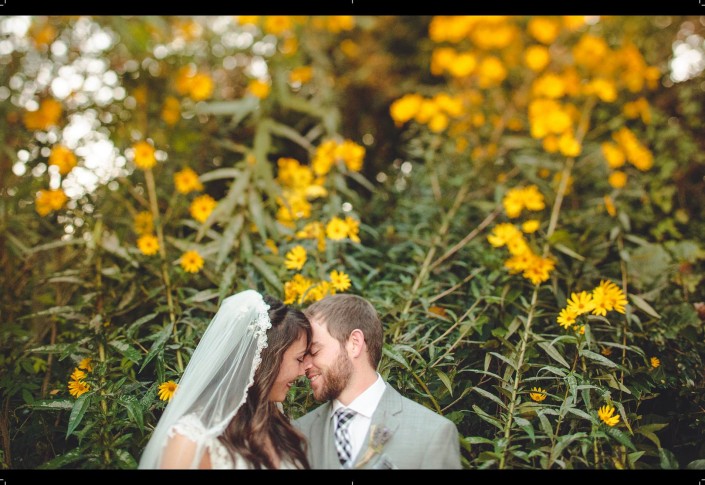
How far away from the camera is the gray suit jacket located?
1.78m

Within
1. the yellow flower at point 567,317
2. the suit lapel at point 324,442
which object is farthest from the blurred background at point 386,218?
the suit lapel at point 324,442

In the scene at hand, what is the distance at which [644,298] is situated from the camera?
245 cm

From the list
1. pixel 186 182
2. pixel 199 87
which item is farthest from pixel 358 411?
pixel 199 87

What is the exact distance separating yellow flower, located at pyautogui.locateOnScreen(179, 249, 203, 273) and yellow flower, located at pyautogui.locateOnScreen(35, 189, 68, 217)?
0.68m

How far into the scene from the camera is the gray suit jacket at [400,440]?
178 cm

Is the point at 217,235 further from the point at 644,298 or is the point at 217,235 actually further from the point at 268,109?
the point at 644,298

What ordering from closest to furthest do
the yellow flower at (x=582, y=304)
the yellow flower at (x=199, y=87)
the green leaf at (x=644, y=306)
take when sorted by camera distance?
the yellow flower at (x=582, y=304), the green leaf at (x=644, y=306), the yellow flower at (x=199, y=87)

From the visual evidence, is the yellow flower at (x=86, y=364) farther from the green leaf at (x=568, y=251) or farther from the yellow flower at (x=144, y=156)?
the green leaf at (x=568, y=251)

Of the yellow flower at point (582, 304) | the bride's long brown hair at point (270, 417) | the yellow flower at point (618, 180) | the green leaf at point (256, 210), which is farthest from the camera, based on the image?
the yellow flower at point (618, 180)

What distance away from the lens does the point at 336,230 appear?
2.52m

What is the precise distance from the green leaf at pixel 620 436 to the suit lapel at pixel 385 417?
0.67 metres

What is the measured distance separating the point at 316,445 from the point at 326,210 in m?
1.10

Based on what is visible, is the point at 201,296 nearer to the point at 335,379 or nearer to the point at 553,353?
the point at 335,379
